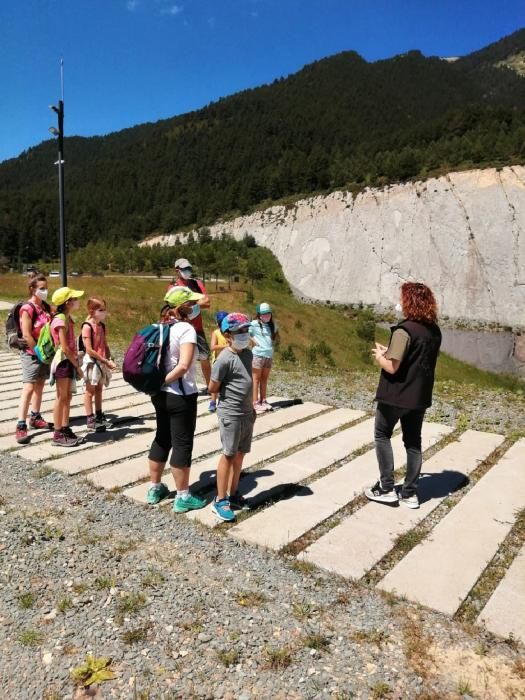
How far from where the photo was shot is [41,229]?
9469 centimetres

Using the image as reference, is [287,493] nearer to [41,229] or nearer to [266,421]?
[266,421]

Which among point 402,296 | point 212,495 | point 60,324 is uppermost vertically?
point 402,296

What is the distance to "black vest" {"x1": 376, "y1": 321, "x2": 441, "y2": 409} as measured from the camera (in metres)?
4.89

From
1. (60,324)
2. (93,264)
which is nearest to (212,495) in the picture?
(60,324)

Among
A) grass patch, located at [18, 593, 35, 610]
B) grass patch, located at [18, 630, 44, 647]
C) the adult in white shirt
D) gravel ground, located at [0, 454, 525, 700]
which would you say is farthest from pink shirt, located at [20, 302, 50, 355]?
grass patch, located at [18, 630, 44, 647]

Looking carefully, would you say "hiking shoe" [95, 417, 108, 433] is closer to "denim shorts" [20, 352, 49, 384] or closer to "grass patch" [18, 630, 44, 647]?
"denim shorts" [20, 352, 49, 384]

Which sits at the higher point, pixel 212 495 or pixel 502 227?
pixel 502 227

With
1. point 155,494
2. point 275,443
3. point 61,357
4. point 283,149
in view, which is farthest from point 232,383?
point 283,149

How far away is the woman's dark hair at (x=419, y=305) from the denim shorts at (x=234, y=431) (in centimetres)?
187

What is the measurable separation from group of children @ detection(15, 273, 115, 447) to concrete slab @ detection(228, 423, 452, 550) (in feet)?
10.6

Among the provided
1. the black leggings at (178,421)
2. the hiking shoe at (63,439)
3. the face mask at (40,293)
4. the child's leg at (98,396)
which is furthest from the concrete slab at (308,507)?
the face mask at (40,293)

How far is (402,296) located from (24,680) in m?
4.33

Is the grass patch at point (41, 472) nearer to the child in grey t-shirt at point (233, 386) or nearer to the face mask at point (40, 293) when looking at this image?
the face mask at point (40, 293)

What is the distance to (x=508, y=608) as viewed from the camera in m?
3.70
